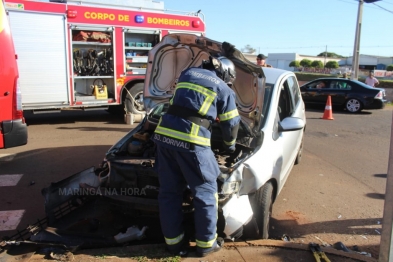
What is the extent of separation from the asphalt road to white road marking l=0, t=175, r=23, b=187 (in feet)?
0.19

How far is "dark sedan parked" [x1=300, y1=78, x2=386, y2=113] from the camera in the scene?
13.5 meters

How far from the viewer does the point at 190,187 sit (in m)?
3.01

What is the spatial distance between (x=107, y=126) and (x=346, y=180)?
5.95 metres

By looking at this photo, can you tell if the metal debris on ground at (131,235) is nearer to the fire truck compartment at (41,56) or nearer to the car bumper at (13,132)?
the car bumper at (13,132)

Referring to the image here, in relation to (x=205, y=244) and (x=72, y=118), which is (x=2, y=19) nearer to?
(x=205, y=244)

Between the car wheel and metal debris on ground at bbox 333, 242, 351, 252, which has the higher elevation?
the car wheel

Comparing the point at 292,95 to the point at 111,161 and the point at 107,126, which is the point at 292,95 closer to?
the point at 111,161

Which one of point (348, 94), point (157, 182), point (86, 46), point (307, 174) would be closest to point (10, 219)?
point (157, 182)

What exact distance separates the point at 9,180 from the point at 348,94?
12031mm

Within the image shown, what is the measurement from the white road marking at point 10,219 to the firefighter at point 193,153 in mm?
1854

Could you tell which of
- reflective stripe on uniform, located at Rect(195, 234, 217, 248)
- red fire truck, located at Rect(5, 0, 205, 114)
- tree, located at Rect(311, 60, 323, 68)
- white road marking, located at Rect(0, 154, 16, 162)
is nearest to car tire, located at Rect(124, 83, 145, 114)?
red fire truck, located at Rect(5, 0, 205, 114)

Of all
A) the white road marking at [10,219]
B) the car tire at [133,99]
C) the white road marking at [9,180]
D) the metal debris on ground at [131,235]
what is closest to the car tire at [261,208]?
the metal debris on ground at [131,235]

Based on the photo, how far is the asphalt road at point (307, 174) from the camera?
3.99 metres

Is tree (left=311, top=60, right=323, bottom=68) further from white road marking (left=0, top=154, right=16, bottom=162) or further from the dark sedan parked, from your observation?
white road marking (left=0, top=154, right=16, bottom=162)
